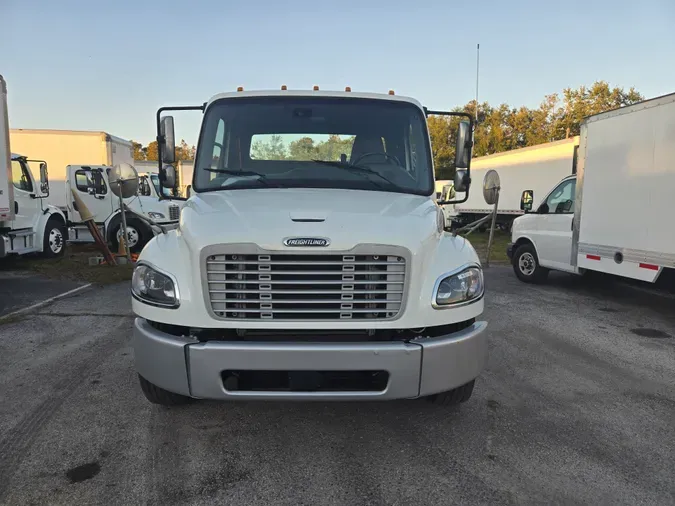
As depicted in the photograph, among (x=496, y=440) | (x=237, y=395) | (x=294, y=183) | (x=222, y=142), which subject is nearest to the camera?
(x=237, y=395)

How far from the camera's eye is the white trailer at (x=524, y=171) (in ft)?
52.0

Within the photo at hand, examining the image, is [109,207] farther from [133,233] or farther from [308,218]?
[308,218]

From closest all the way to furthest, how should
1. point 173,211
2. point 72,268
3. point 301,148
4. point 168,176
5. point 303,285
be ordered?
point 303,285 → point 301,148 → point 168,176 → point 72,268 → point 173,211

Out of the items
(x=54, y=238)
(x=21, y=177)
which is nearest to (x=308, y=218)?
(x=21, y=177)

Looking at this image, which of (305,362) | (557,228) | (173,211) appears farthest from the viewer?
(173,211)

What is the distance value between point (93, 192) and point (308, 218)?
12.3 meters

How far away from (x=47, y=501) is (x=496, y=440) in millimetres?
2656

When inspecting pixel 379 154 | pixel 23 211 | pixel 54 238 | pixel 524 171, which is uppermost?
pixel 524 171

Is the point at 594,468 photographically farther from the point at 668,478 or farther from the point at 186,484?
the point at 186,484

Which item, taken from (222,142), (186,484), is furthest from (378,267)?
(222,142)

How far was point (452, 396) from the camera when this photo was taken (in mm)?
3453

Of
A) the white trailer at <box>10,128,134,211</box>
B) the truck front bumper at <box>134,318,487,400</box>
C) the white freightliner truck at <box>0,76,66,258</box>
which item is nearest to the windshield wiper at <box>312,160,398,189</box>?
the truck front bumper at <box>134,318,487,400</box>

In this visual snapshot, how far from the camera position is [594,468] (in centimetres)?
299

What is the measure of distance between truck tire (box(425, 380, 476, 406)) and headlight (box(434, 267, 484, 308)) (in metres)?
0.70
